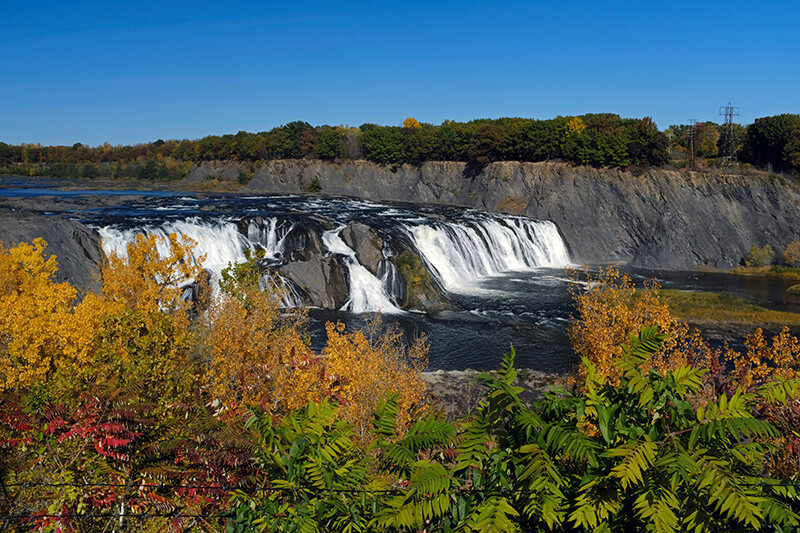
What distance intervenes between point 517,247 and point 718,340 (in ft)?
87.9

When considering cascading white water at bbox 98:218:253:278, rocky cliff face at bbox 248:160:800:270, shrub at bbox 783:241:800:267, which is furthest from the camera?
rocky cliff face at bbox 248:160:800:270

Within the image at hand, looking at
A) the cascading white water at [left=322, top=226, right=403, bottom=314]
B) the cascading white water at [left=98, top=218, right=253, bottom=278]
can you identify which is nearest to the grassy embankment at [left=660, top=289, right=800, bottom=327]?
the cascading white water at [left=322, top=226, right=403, bottom=314]

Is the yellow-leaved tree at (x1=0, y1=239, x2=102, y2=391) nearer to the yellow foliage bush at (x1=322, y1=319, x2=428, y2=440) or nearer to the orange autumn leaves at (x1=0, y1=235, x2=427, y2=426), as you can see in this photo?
the orange autumn leaves at (x1=0, y1=235, x2=427, y2=426)

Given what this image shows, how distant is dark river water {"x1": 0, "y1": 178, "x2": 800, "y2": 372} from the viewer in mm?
32844

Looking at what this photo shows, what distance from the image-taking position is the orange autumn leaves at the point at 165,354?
41.9ft

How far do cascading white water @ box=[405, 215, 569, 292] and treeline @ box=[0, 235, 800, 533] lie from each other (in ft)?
105

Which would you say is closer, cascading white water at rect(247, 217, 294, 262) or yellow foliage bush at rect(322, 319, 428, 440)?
yellow foliage bush at rect(322, 319, 428, 440)

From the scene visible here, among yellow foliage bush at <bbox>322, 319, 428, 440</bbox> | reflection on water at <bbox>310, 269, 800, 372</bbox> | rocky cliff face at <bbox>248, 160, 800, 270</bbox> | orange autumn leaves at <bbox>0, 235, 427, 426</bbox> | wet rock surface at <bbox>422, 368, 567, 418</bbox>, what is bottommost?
wet rock surface at <bbox>422, 368, 567, 418</bbox>

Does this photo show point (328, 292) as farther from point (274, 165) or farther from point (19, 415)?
point (274, 165)

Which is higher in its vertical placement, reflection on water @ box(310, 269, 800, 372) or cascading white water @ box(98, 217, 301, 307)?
cascading white water @ box(98, 217, 301, 307)

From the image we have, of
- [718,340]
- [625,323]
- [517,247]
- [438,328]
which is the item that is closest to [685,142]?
[517,247]

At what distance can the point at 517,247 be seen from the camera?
59.9 metres

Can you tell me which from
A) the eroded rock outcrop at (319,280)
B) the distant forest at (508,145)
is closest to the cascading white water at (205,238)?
the eroded rock outcrop at (319,280)

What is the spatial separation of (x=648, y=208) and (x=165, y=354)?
69.7 metres
